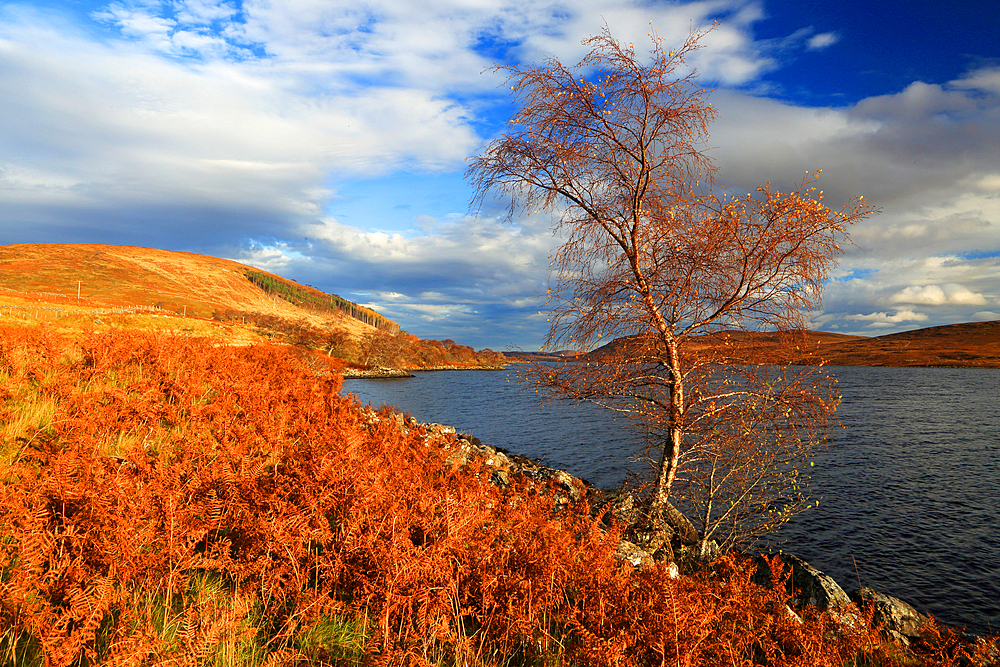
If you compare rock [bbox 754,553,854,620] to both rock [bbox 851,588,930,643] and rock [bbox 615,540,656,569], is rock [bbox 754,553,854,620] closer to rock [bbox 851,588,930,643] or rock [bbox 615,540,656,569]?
rock [bbox 851,588,930,643]

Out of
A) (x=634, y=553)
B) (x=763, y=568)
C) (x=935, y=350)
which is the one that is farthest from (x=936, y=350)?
(x=634, y=553)

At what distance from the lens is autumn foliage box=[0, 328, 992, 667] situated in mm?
3439

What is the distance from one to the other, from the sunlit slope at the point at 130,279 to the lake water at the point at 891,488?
269 ft

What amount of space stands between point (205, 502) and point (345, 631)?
1.88 m

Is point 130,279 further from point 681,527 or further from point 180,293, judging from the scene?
point 681,527

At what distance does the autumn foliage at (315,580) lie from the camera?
3439 mm

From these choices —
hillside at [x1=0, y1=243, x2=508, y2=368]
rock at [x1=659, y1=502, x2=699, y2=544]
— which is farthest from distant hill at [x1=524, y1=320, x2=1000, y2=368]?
hillside at [x1=0, y1=243, x2=508, y2=368]

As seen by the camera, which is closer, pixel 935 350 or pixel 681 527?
pixel 681 527

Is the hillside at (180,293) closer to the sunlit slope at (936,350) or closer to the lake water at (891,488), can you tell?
the lake water at (891,488)

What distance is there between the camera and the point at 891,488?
19.5 m

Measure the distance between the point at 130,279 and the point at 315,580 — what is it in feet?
555

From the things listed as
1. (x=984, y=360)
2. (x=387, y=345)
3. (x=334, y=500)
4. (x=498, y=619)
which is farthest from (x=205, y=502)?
(x=984, y=360)

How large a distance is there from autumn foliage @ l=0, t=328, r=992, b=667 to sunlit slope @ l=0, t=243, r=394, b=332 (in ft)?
297

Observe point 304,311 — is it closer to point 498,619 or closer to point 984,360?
point 498,619
